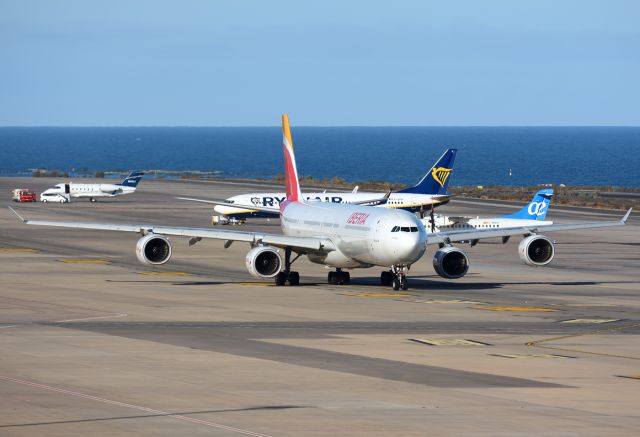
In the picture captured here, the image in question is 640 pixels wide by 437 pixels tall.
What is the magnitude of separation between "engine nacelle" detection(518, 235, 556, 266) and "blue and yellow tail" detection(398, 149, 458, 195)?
199 ft

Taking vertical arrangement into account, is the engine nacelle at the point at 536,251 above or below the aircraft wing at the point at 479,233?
below

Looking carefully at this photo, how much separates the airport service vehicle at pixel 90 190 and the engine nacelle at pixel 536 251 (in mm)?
97430

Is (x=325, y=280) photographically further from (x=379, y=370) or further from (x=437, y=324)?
(x=379, y=370)

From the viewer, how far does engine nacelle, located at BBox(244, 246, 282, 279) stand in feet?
208

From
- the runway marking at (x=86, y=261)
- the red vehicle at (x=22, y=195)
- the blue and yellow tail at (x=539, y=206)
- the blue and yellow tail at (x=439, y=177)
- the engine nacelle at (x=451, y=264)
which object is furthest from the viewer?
the red vehicle at (x=22, y=195)

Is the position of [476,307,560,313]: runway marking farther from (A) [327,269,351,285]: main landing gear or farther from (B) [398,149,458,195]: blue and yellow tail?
(B) [398,149,458,195]: blue and yellow tail

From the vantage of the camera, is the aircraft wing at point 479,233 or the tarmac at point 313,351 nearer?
the tarmac at point 313,351

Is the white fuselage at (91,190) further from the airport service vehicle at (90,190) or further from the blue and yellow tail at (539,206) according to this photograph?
the blue and yellow tail at (539,206)

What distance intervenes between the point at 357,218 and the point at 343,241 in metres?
1.37

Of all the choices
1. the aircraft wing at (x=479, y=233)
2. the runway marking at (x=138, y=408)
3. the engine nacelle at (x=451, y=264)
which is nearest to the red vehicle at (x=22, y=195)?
the aircraft wing at (x=479, y=233)

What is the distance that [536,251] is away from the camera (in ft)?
223

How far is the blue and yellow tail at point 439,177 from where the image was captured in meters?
129

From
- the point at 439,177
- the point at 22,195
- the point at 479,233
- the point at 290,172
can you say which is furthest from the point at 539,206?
the point at 22,195

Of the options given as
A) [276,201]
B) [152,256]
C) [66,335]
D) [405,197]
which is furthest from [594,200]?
[66,335]
